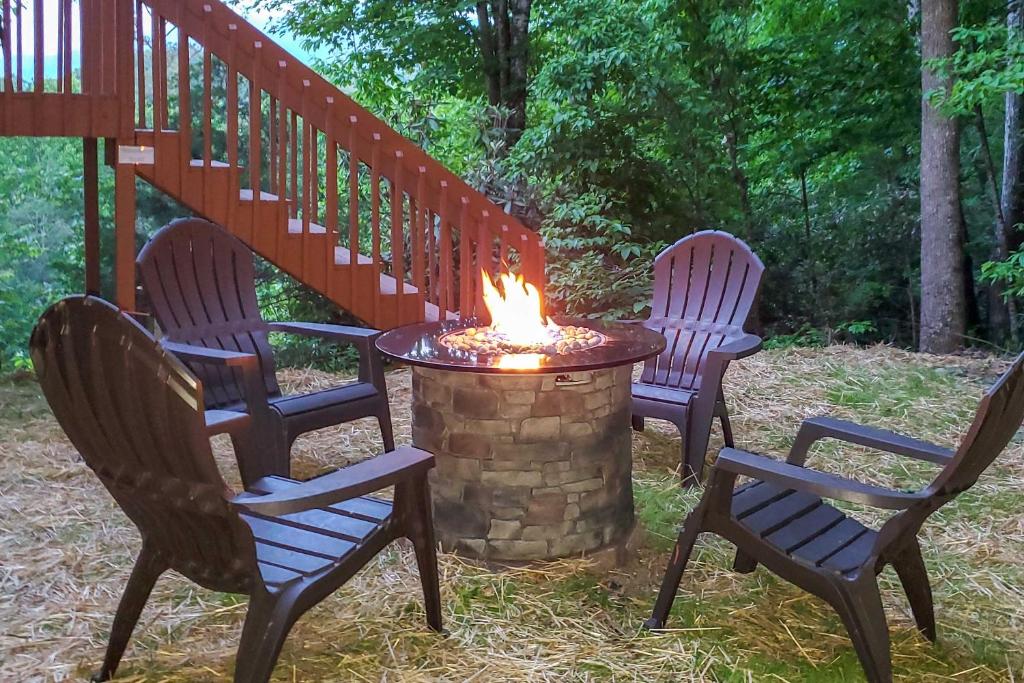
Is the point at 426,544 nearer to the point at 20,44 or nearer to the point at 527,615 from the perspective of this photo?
the point at 527,615

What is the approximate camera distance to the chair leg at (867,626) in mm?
2066

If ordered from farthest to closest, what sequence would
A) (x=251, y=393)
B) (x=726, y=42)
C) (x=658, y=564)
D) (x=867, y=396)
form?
(x=726, y=42) < (x=867, y=396) < (x=251, y=393) < (x=658, y=564)

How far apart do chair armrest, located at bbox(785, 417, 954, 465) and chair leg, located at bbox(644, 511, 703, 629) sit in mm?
414

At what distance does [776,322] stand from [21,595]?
671 cm

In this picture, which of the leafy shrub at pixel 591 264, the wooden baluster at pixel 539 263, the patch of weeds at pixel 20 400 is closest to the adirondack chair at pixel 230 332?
the wooden baluster at pixel 539 263

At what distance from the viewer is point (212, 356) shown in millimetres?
3115

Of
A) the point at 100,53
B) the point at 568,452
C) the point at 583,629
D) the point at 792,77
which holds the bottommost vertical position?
the point at 583,629

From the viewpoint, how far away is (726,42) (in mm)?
7660

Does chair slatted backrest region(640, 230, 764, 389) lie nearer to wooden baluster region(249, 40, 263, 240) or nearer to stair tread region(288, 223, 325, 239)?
stair tread region(288, 223, 325, 239)

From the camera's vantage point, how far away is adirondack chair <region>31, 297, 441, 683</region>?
5.82ft

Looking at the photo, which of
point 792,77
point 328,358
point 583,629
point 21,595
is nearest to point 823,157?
point 792,77

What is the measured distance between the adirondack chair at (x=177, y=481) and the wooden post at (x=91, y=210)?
271 centimetres

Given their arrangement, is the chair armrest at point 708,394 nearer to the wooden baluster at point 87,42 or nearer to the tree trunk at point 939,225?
the wooden baluster at point 87,42

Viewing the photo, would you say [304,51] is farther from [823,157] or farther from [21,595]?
[21,595]
